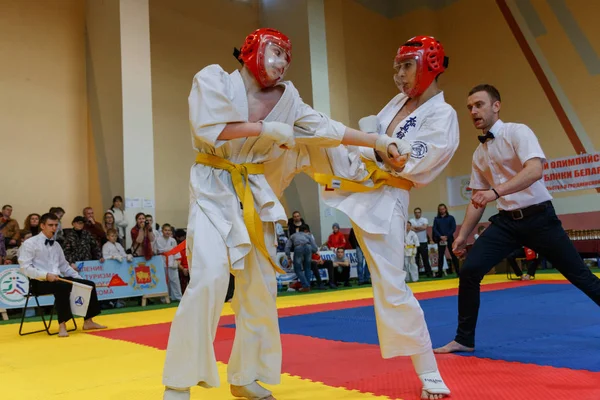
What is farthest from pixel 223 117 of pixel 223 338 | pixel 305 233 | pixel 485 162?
pixel 305 233

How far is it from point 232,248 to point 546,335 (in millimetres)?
2990

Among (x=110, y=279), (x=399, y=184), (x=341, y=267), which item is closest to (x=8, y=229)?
(x=110, y=279)

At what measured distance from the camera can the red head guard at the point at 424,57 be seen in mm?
2996

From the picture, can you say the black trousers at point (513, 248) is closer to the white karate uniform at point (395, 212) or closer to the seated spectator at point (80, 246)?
the white karate uniform at point (395, 212)

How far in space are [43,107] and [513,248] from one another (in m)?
10.9

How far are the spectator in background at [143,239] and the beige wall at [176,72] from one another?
3193mm

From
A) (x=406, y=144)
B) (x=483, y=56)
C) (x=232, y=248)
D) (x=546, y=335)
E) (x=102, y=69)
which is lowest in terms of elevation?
(x=546, y=335)

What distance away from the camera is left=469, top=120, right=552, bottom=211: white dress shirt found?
3709 millimetres

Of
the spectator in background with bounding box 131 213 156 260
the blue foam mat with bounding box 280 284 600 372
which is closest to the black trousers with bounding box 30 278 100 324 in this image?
the blue foam mat with bounding box 280 284 600 372

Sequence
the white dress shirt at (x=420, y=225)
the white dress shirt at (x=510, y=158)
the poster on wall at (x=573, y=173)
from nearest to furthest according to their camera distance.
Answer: the white dress shirt at (x=510, y=158), the white dress shirt at (x=420, y=225), the poster on wall at (x=573, y=173)

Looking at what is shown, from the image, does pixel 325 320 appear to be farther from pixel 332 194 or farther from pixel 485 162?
pixel 332 194

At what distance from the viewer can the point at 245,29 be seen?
49.1ft

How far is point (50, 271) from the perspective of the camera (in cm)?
626

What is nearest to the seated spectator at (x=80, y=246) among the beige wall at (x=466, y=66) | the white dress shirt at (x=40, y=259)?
the white dress shirt at (x=40, y=259)
